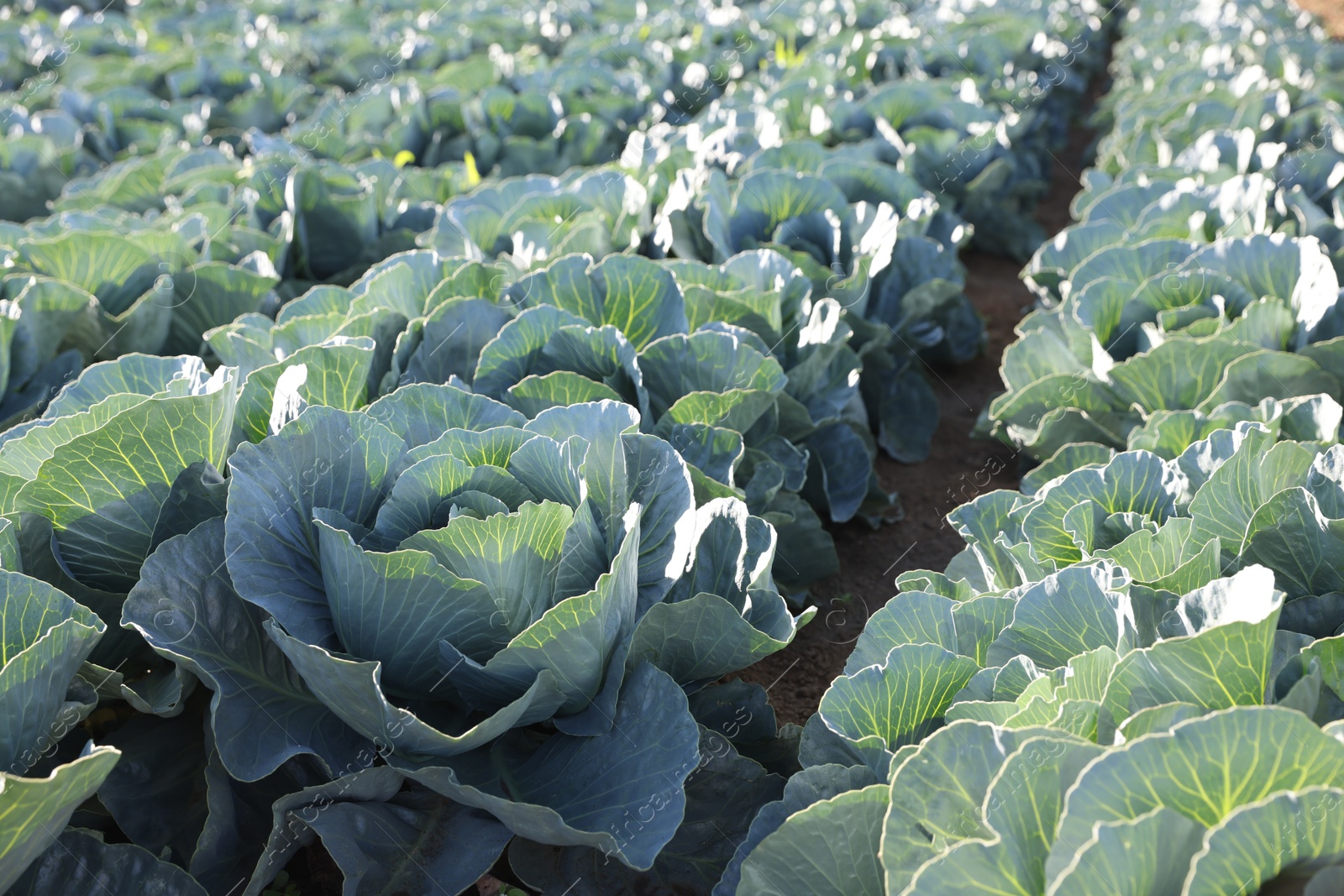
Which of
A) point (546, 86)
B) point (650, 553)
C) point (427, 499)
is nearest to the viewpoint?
point (427, 499)

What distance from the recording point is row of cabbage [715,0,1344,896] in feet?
4.19

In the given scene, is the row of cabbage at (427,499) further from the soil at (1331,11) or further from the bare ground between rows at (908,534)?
the soil at (1331,11)

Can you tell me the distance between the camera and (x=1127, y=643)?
1.72m

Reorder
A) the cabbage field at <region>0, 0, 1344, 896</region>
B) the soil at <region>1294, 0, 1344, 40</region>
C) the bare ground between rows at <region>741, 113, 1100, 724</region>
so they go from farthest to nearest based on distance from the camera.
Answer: the soil at <region>1294, 0, 1344, 40</region> → the bare ground between rows at <region>741, 113, 1100, 724</region> → the cabbage field at <region>0, 0, 1344, 896</region>

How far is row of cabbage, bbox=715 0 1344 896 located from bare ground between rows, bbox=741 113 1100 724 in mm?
627

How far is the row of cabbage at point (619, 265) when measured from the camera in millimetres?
2934

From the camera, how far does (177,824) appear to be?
7.07 ft

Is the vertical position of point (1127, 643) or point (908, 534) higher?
point (1127, 643)

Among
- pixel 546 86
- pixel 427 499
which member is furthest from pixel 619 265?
pixel 546 86

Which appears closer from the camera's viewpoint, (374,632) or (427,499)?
(374,632)

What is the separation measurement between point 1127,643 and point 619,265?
72.6 inches

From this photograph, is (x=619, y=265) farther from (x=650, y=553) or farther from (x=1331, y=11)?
(x=1331, y=11)

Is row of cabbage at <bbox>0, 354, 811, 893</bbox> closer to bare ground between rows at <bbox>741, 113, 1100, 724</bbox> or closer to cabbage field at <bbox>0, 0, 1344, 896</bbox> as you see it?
cabbage field at <bbox>0, 0, 1344, 896</bbox>

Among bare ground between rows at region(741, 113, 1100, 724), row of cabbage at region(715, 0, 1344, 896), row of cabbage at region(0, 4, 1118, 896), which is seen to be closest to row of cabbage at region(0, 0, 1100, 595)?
row of cabbage at region(0, 4, 1118, 896)
